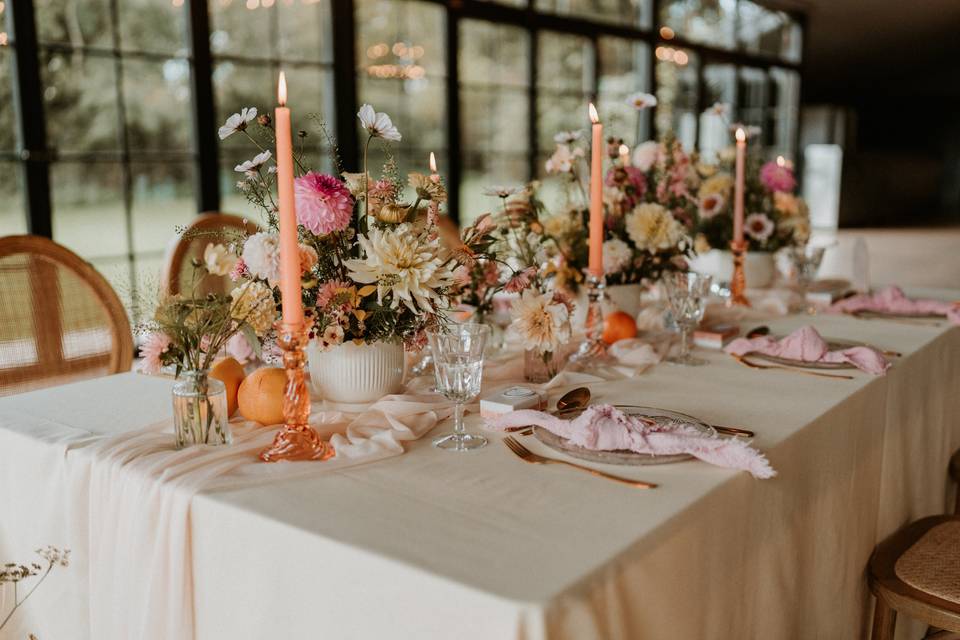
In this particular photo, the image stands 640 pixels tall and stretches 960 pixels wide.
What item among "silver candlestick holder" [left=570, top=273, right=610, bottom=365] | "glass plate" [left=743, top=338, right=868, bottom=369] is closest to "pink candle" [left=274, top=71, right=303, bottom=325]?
"silver candlestick holder" [left=570, top=273, right=610, bottom=365]

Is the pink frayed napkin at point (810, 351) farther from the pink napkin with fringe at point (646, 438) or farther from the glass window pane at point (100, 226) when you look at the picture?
the glass window pane at point (100, 226)

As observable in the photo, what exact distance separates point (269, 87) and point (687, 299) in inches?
126

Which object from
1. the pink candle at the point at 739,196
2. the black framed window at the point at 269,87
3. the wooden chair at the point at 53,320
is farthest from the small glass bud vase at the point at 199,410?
the pink candle at the point at 739,196

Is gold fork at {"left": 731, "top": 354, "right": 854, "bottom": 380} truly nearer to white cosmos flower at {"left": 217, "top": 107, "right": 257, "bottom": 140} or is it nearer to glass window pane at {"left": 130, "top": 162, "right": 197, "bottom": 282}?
white cosmos flower at {"left": 217, "top": 107, "right": 257, "bottom": 140}

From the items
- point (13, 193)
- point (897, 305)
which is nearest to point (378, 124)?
point (897, 305)

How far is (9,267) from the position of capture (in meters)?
1.80

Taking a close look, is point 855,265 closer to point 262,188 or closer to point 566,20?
point 262,188

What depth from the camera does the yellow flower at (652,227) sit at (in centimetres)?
184

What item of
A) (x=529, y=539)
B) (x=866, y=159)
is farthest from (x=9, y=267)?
(x=866, y=159)

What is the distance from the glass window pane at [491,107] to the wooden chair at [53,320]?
11.1ft

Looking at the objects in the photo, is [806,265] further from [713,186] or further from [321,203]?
[321,203]

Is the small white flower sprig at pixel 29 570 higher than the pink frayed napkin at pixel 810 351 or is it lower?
lower

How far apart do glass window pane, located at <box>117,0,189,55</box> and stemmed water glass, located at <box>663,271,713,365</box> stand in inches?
109

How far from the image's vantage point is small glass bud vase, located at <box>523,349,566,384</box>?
1516 millimetres
